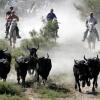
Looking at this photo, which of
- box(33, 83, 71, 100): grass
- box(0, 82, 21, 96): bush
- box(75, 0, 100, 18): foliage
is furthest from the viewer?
box(75, 0, 100, 18): foliage

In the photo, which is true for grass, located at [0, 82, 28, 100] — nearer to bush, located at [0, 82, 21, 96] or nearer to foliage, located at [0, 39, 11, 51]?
bush, located at [0, 82, 21, 96]

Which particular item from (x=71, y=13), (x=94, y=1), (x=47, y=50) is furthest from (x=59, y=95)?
(x=71, y=13)

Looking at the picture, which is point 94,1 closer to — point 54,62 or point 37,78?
point 54,62

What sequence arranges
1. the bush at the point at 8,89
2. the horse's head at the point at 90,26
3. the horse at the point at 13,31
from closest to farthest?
the bush at the point at 8,89, the horse at the point at 13,31, the horse's head at the point at 90,26

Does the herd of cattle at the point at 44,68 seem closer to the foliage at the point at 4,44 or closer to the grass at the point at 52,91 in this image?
the grass at the point at 52,91

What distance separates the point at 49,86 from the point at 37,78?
852mm

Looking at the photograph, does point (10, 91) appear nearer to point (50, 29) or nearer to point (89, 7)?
point (50, 29)

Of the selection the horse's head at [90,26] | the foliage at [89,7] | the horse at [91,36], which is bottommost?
the horse at [91,36]

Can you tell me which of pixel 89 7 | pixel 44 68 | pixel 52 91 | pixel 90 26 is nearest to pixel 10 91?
pixel 52 91

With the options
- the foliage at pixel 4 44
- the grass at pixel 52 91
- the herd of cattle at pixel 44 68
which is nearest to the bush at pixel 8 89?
the grass at pixel 52 91

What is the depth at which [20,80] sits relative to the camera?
71.6 feet

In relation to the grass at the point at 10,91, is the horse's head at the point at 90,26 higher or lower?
higher

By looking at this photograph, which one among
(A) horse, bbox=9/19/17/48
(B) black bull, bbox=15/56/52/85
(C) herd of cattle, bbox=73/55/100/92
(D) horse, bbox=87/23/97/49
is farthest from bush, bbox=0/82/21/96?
(D) horse, bbox=87/23/97/49

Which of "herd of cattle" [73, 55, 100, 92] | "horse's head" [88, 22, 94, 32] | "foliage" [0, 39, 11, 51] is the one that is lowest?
"herd of cattle" [73, 55, 100, 92]
